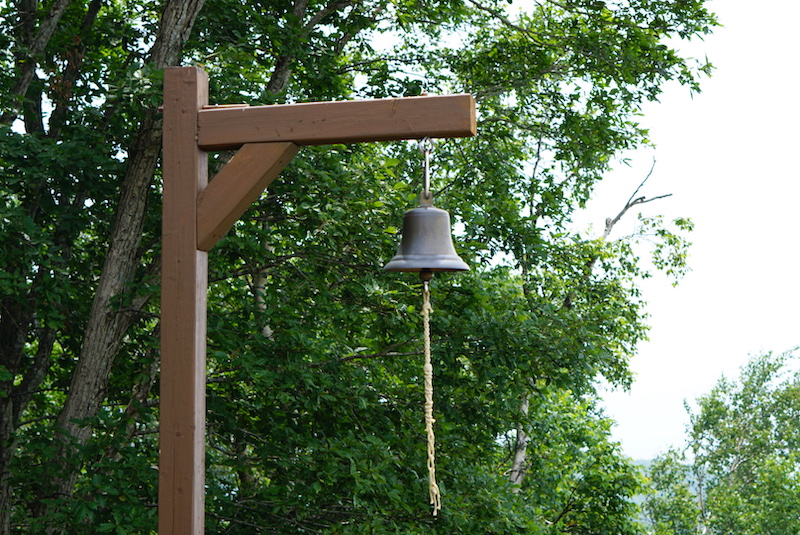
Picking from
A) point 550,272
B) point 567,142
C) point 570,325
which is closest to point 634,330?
point 550,272

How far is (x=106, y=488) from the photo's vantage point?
190 inches

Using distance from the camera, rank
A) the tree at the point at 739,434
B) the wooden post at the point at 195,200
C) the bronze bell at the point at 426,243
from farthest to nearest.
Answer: the tree at the point at 739,434, the bronze bell at the point at 426,243, the wooden post at the point at 195,200

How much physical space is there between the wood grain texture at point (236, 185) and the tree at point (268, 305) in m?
2.15

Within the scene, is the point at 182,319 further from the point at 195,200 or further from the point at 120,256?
the point at 120,256

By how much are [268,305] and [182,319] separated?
3022 mm

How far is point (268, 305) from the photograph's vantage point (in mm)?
6188

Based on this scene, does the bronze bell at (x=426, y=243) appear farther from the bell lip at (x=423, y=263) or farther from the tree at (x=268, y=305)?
the tree at (x=268, y=305)

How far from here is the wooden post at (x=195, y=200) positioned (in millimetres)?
3107

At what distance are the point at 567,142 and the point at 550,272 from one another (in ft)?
8.58

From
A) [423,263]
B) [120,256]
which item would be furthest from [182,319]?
[120,256]

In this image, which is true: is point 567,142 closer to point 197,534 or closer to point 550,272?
point 550,272

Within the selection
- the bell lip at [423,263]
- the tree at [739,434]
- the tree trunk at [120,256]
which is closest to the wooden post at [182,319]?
the bell lip at [423,263]

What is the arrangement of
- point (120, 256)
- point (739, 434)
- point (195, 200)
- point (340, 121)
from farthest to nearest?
point (739, 434) → point (120, 256) → point (195, 200) → point (340, 121)

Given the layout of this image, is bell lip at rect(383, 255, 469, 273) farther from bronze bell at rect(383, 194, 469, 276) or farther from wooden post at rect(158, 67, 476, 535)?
wooden post at rect(158, 67, 476, 535)
